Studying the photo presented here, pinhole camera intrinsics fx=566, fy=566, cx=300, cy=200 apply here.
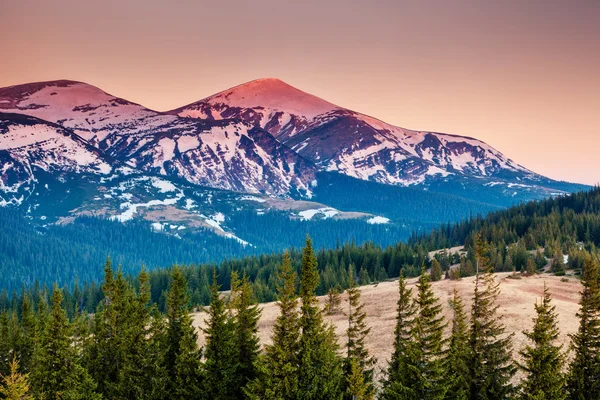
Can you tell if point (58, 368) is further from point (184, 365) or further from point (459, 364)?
point (459, 364)

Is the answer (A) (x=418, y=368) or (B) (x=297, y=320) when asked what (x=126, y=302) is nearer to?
(B) (x=297, y=320)

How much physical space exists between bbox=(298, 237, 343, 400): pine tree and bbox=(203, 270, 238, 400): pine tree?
28.7 feet

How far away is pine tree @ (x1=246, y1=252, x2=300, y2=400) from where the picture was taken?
48.5 meters

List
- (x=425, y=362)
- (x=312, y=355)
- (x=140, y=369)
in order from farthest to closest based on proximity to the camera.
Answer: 1. (x=140, y=369)
2. (x=312, y=355)
3. (x=425, y=362)

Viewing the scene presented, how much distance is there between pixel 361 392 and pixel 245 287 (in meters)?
18.9

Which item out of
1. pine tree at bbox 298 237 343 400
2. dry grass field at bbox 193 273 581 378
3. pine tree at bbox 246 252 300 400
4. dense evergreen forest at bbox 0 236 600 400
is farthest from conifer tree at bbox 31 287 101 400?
dry grass field at bbox 193 273 581 378

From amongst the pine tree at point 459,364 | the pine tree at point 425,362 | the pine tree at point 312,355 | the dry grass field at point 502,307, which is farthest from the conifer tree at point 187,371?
the dry grass field at point 502,307

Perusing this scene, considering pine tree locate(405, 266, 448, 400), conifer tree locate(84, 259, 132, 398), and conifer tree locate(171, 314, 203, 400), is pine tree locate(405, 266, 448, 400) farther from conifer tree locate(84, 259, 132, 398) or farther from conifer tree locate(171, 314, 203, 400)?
conifer tree locate(84, 259, 132, 398)

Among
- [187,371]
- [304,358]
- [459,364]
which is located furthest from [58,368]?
[459,364]

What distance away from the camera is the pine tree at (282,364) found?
48500 mm

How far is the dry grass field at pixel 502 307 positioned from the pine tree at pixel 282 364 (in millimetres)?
22446

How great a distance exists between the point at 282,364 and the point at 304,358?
2046mm

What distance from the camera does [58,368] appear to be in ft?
175

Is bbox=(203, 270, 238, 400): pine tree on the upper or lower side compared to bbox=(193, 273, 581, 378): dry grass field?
upper
